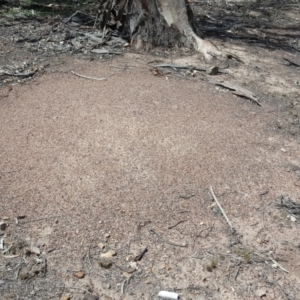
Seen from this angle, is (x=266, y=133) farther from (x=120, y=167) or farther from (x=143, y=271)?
(x=143, y=271)

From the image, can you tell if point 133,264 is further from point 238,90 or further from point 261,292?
point 238,90

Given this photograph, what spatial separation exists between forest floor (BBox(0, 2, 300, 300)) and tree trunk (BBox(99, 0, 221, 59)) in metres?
0.62

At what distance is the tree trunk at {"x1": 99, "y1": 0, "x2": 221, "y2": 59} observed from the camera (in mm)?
7070

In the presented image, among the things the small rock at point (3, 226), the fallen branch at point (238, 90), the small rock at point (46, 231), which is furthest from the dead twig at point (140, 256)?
the fallen branch at point (238, 90)

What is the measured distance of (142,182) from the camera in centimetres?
416

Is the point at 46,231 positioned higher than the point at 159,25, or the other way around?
the point at 159,25

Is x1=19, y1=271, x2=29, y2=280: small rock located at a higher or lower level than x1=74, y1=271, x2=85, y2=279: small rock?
lower

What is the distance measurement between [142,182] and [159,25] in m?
3.63

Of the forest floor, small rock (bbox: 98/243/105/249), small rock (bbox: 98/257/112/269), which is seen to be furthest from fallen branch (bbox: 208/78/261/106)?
small rock (bbox: 98/257/112/269)

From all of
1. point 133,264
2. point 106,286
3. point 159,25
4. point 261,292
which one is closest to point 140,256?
point 133,264

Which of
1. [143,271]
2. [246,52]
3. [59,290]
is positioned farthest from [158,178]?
[246,52]

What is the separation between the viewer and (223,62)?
7051 millimetres

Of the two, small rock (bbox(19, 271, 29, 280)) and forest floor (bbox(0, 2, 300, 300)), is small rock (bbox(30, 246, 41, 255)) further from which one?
small rock (bbox(19, 271, 29, 280))

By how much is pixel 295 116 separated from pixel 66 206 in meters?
3.07
